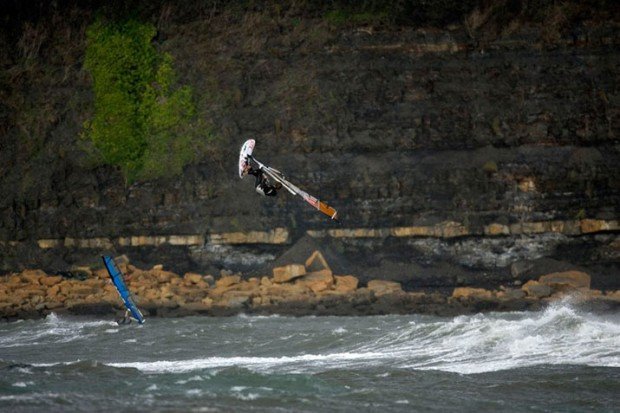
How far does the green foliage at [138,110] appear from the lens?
137ft

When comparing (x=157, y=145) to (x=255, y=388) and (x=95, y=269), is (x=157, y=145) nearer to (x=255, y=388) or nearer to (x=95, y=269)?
(x=95, y=269)

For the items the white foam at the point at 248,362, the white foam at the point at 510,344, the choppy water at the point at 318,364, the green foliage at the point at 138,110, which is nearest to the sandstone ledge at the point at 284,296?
the choppy water at the point at 318,364

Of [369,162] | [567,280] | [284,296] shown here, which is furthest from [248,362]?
[369,162]

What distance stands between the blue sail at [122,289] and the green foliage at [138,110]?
20.2 feet

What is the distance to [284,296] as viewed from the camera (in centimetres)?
3656

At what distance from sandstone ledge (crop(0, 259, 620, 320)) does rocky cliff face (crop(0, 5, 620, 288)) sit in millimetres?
1386

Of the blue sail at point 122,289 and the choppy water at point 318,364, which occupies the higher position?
the blue sail at point 122,289

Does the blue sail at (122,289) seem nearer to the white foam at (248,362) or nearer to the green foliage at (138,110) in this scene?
the green foliage at (138,110)

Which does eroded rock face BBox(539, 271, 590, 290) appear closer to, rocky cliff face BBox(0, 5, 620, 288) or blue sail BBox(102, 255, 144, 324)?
rocky cliff face BBox(0, 5, 620, 288)

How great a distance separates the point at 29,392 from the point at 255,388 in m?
4.37

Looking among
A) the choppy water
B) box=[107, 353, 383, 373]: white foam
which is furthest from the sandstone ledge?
box=[107, 353, 383, 373]: white foam

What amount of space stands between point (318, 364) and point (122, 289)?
35.6ft

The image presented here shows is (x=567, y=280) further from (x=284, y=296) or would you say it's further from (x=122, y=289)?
(x=122, y=289)

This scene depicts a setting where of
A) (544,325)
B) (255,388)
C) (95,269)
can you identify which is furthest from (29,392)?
(95,269)
